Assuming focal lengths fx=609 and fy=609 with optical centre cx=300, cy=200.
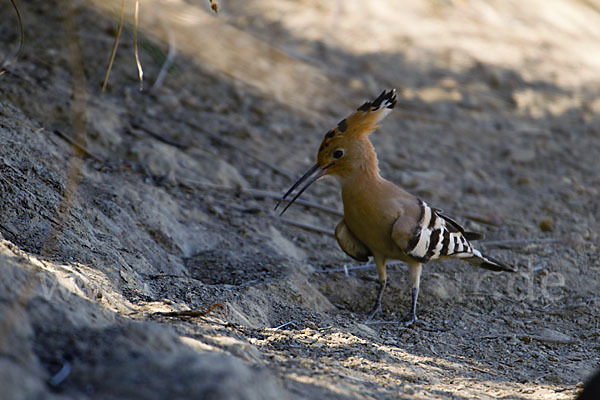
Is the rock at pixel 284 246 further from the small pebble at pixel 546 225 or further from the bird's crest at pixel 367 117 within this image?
the small pebble at pixel 546 225

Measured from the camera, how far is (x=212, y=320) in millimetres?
2438

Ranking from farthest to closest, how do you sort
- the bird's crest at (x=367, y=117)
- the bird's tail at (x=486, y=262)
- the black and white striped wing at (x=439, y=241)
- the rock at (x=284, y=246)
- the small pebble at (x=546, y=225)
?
the small pebble at (x=546, y=225)
the rock at (x=284, y=246)
the bird's tail at (x=486, y=262)
the bird's crest at (x=367, y=117)
the black and white striped wing at (x=439, y=241)

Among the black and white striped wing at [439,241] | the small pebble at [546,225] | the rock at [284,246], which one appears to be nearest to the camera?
the black and white striped wing at [439,241]

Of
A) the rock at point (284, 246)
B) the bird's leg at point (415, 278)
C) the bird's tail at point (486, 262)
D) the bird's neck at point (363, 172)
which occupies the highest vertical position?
the bird's neck at point (363, 172)

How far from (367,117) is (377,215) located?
23.7 inches

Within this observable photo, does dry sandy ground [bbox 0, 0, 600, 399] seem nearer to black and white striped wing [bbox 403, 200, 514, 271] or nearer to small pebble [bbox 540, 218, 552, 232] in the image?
small pebble [bbox 540, 218, 552, 232]

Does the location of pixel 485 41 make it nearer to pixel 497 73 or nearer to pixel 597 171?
pixel 497 73

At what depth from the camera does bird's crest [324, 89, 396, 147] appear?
12.0ft

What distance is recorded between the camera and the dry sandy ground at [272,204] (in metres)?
1.95

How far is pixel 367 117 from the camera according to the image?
369 centimetres

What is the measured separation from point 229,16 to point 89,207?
4.91m

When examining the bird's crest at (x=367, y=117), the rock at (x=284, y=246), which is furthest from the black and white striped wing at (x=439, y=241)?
the rock at (x=284, y=246)

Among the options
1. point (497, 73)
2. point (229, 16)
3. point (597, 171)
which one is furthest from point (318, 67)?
point (597, 171)

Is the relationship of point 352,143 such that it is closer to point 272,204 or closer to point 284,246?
point 284,246
